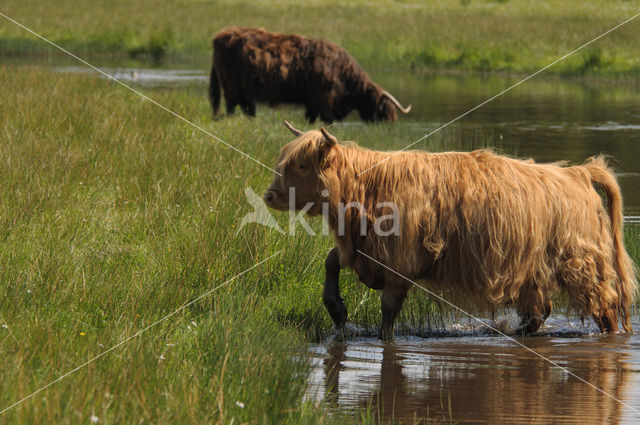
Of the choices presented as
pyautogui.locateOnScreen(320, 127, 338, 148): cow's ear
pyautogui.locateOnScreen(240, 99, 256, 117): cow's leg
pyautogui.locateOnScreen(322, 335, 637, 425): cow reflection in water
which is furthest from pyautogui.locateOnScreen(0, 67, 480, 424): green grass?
pyautogui.locateOnScreen(240, 99, 256, 117): cow's leg

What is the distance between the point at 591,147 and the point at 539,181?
7.42 metres

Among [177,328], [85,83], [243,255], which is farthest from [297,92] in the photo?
[177,328]

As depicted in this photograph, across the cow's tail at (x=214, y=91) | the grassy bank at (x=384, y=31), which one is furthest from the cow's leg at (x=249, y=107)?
the grassy bank at (x=384, y=31)

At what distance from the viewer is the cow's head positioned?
16.5 feet

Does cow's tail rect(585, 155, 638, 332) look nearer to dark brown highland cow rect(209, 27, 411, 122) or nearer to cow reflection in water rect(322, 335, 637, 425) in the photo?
cow reflection in water rect(322, 335, 637, 425)

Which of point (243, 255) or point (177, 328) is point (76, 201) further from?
point (177, 328)

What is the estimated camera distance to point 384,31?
28.8m

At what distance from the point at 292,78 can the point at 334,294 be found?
8.68 meters

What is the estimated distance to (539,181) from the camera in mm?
5301

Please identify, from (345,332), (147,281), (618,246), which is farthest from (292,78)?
(147,281)

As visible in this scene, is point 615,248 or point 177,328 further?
point 615,248

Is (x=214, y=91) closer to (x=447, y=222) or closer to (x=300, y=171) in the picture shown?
(x=300, y=171)

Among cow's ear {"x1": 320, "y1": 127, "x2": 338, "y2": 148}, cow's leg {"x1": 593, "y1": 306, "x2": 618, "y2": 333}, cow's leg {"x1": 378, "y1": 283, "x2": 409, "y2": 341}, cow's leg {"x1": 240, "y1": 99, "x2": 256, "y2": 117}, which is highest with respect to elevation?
cow's ear {"x1": 320, "y1": 127, "x2": 338, "y2": 148}

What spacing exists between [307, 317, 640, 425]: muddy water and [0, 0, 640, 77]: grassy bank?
17289mm
